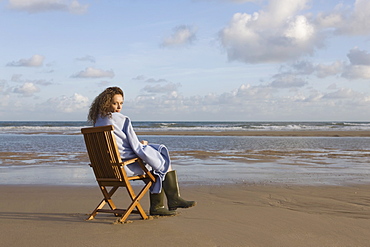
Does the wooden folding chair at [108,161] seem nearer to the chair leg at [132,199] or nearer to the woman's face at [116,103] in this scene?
the chair leg at [132,199]

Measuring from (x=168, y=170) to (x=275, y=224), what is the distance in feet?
4.30

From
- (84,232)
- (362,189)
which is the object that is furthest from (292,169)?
(84,232)

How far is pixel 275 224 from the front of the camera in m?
4.59

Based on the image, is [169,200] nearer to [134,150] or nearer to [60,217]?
[134,150]

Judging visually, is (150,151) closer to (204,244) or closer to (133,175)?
(133,175)

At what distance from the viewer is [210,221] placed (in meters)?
4.75

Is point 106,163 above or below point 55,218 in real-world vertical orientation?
above

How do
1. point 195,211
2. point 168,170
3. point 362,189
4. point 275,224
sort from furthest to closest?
point 362,189
point 195,211
point 168,170
point 275,224

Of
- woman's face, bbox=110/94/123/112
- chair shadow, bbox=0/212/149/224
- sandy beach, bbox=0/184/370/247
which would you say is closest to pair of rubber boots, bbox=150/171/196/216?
sandy beach, bbox=0/184/370/247

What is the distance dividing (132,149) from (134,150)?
0.08 metres

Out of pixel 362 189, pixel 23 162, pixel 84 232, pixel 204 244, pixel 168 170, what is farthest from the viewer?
pixel 23 162

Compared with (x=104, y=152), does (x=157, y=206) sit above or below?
below

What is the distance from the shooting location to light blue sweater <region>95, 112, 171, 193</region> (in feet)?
15.3

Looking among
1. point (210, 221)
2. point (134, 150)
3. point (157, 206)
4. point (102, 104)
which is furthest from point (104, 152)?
point (210, 221)
